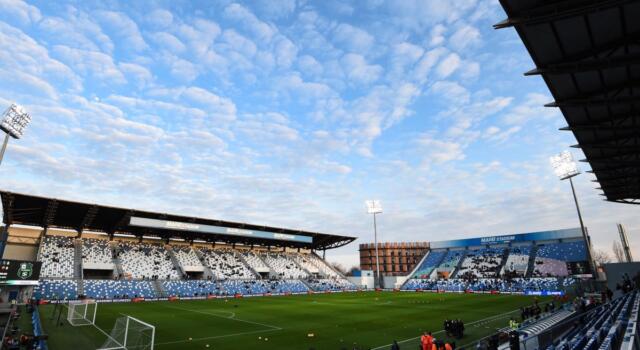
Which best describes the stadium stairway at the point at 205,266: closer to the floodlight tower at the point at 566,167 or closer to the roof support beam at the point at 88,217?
the roof support beam at the point at 88,217

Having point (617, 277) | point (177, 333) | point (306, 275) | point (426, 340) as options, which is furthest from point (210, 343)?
point (306, 275)

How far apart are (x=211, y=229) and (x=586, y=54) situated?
205 feet

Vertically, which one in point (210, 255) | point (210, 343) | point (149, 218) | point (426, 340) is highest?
point (149, 218)

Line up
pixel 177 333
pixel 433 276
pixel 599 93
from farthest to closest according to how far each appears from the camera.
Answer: pixel 433 276 < pixel 177 333 < pixel 599 93

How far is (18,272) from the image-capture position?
110 feet

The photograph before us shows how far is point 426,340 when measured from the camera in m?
14.4

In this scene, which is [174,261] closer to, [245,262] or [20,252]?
[245,262]

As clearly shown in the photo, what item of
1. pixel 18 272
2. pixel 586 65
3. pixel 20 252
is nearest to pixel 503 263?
pixel 586 65

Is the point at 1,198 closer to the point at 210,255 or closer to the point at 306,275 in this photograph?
the point at 210,255

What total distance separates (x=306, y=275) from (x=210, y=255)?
66.6 feet

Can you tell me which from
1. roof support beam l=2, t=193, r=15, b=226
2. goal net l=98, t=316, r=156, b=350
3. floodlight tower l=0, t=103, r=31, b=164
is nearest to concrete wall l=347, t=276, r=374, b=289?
roof support beam l=2, t=193, r=15, b=226

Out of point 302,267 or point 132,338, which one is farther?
point 302,267

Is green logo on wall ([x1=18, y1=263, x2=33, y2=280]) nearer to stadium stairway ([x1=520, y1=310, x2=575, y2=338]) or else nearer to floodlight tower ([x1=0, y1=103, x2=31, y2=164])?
floodlight tower ([x1=0, y1=103, x2=31, y2=164])

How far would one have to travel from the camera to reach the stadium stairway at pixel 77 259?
49.0m
